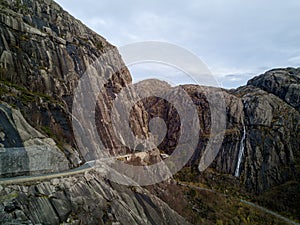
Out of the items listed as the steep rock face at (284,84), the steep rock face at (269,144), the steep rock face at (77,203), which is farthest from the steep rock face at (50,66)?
the steep rock face at (284,84)

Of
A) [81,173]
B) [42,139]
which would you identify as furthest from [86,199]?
[42,139]

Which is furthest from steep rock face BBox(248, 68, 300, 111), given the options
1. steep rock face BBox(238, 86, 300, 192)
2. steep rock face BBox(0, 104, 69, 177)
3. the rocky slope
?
steep rock face BBox(0, 104, 69, 177)

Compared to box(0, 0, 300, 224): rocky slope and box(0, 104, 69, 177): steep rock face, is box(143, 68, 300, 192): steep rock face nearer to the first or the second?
box(0, 0, 300, 224): rocky slope

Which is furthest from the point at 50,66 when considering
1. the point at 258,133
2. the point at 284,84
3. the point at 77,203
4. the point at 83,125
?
the point at 284,84

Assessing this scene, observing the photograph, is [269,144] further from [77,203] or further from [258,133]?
[77,203]

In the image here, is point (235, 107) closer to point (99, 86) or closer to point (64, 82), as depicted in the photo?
point (99, 86)

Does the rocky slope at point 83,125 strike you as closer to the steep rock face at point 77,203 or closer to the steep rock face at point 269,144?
the steep rock face at point 77,203
